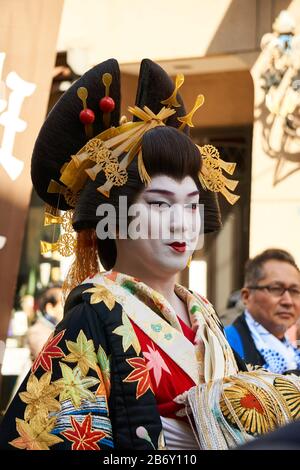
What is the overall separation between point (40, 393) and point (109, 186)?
607mm

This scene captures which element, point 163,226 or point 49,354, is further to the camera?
point 163,226

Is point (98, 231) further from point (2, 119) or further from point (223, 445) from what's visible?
point (2, 119)

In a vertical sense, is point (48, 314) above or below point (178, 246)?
above

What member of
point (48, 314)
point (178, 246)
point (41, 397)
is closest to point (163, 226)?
point (178, 246)

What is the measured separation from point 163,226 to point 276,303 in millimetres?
1669

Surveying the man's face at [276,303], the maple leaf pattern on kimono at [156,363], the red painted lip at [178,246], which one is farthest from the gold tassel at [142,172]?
the man's face at [276,303]

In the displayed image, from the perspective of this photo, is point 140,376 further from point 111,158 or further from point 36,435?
point 111,158

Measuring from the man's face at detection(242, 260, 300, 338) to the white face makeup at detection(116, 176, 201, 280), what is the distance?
158 centimetres

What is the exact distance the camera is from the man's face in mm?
3764

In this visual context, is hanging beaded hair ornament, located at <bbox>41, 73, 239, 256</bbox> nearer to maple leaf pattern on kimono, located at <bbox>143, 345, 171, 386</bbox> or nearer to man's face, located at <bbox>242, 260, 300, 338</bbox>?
maple leaf pattern on kimono, located at <bbox>143, 345, 171, 386</bbox>

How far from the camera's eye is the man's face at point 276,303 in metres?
3.76

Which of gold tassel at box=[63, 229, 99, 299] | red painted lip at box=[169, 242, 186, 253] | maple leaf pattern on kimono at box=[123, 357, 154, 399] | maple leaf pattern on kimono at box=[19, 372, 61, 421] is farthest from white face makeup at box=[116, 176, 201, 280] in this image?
maple leaf pattern on kimono at box=[19, 372, 61, 421]

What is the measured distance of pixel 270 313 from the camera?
3807 mm

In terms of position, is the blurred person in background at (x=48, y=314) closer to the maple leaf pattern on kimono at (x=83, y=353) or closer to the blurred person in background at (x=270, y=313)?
the blurred person in background at (x=270, y=313)
